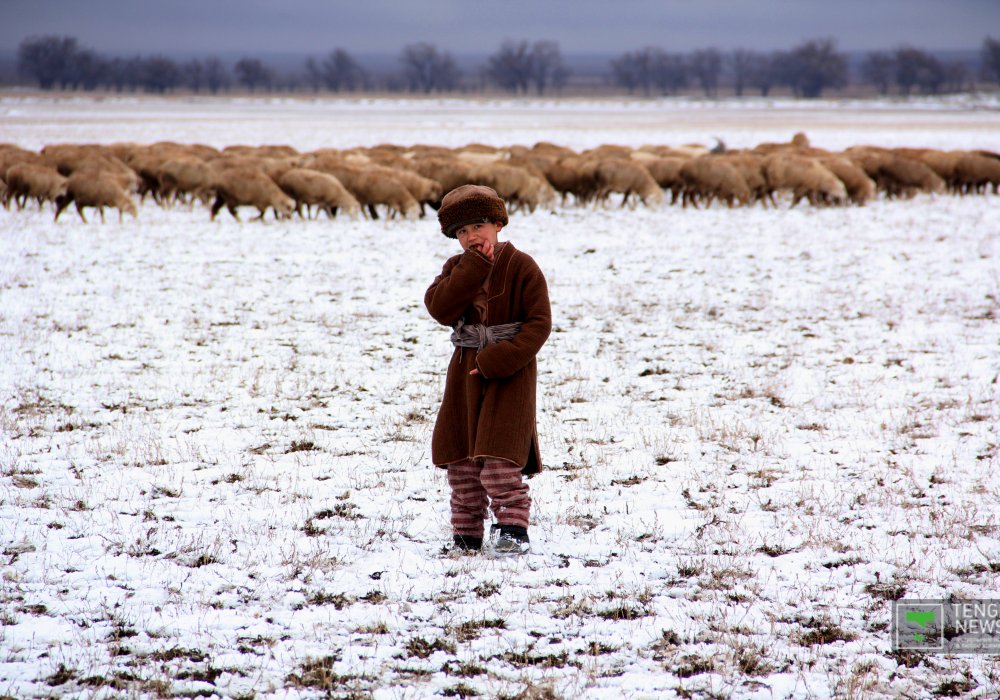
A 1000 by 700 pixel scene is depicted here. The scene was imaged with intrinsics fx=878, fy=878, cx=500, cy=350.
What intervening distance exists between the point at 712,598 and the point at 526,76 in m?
155

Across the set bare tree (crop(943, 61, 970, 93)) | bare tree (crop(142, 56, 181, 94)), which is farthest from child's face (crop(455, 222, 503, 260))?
bare tree (crop(943, 61, 970, 93))

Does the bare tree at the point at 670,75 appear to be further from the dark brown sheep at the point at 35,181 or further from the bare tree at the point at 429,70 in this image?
the dark brown sheep at the point at 35,181

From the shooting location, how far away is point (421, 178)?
18.0 meters

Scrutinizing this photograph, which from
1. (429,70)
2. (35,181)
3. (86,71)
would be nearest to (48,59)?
(86,71)

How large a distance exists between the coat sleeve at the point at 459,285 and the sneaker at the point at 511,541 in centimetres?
105

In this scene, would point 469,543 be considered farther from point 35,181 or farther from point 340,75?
point 340,75

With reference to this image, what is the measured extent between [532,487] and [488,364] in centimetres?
143

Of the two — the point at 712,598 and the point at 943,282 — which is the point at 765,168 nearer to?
the point at 943,282

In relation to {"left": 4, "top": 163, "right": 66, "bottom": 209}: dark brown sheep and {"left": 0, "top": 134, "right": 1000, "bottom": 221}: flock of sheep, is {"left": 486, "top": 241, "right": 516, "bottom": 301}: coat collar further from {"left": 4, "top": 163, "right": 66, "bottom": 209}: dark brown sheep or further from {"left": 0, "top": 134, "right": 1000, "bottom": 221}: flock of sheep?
{"left": 4, "top": 163, "right": 66, "bottom": 209}: dark brown sheep

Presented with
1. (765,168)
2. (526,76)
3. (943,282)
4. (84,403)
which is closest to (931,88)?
(526,76)

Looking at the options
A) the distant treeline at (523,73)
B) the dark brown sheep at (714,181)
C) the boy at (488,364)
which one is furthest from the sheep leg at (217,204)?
the distant treeline at (523,73)

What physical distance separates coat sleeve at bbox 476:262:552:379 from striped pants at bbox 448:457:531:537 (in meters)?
0.46

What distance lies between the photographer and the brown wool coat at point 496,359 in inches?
155

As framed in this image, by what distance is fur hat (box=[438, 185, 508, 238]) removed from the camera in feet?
12.7
